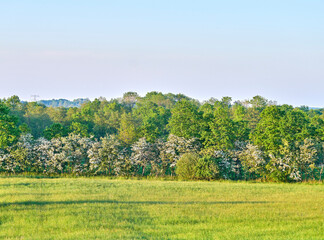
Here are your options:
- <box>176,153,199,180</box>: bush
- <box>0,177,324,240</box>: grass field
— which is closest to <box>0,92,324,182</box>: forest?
<box>176,153,199,180</box>: bush

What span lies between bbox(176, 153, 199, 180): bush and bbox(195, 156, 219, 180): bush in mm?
637

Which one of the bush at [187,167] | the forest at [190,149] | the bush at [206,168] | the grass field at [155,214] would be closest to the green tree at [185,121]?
the forest at [190,149]

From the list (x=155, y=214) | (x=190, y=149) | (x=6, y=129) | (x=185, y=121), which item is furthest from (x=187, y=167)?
(x=155, y=214)

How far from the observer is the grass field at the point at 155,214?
69.5 ft

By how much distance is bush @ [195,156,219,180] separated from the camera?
190 feet

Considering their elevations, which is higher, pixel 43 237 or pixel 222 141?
pixel 222 141

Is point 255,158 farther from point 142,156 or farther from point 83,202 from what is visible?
point 83,202

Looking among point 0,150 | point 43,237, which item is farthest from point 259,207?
point 0,150

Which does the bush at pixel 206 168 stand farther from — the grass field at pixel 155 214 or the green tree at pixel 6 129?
the green tree at pixel 6 129

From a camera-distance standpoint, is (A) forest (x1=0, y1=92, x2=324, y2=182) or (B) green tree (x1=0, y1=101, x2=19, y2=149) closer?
(A) forest (x1=0, y1=92, x2=324, y2=182)

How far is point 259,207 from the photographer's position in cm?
3045

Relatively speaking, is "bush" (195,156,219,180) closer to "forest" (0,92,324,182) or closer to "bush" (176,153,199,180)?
"forest" (0,92,324,182)

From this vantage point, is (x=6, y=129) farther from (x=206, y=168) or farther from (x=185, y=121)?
(x=206, y=168)

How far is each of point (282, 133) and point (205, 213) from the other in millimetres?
36781
